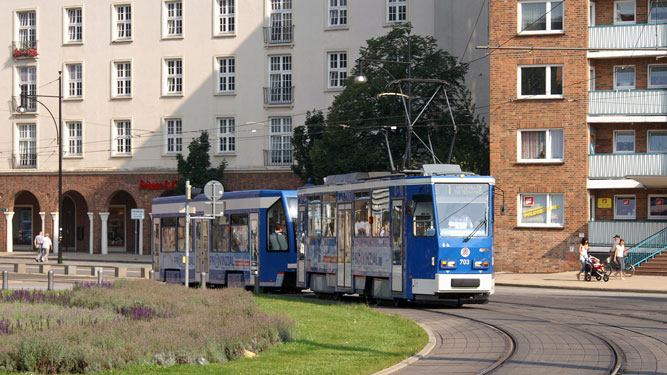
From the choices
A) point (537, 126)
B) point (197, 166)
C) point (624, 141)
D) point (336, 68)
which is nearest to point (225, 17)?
point (336, 68)

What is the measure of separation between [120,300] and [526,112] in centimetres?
2782

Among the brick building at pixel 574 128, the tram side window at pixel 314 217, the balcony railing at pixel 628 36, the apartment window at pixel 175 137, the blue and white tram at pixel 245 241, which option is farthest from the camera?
the apartment window at pixel 175 137

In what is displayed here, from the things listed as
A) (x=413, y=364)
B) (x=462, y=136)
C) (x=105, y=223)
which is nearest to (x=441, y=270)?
(x=413, y=364)

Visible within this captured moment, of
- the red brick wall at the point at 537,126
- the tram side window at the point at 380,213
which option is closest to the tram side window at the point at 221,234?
the tram side window at the point at 380,213

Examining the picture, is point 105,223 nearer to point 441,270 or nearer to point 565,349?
point 441,270

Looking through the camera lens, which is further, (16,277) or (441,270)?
(16,277)

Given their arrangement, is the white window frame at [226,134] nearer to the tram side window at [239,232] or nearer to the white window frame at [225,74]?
the white window frame at [225,74]

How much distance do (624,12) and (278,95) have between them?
2292cm

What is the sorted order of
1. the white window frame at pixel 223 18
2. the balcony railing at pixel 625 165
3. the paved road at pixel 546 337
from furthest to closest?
the white window frame at pixel 223 18
the balcony railing at pixel 625 165
the paved road at pixel 546 337

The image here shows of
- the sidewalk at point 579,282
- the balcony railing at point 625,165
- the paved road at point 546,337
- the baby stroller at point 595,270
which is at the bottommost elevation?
the sidewalk at point 579,282

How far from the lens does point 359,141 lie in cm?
4978

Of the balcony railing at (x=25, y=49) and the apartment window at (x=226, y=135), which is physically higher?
the balcony railing at (x=25, y=49)

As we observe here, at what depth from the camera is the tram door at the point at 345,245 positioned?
2619cm

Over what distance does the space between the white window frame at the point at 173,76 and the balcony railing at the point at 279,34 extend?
5975mm
